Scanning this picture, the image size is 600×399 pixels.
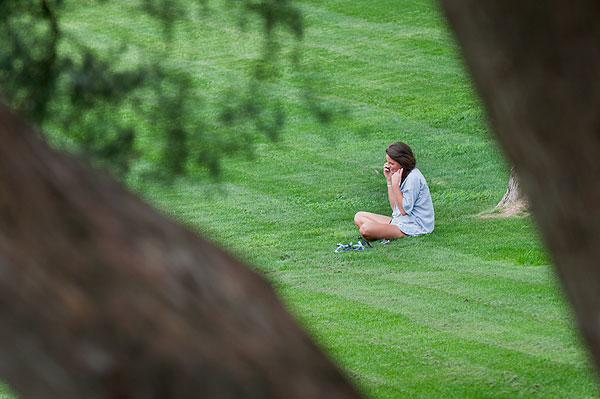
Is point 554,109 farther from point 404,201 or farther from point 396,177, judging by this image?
point 396,177

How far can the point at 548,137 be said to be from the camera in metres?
1.49

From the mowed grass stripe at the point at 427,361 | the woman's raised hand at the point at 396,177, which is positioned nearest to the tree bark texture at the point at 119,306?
the mowed grass stripe at the point at 427,361

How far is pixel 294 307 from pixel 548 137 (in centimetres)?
695

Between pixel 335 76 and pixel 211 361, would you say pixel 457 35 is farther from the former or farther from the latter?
pixel 335 76

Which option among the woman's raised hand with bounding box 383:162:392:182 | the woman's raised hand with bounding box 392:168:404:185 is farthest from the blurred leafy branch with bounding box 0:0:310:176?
the woman's raised hand with bounding box 383:162:392:182

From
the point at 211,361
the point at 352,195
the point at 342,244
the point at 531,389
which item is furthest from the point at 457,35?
the point at 352,195

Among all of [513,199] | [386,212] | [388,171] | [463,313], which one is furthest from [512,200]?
[463,313]

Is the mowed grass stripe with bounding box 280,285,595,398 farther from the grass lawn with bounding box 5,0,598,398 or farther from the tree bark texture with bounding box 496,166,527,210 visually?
the tree bark texture with bounding box 496,166,527,210

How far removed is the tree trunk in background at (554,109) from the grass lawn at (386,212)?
3662mm

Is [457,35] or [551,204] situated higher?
[457,35]

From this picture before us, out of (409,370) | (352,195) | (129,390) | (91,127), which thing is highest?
(129,390)

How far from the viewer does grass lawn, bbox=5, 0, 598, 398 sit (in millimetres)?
6129

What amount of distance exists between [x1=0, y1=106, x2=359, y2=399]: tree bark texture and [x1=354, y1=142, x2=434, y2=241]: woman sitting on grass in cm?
977

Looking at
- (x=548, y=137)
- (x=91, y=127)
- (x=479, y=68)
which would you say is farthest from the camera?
(x=91, y=127)
